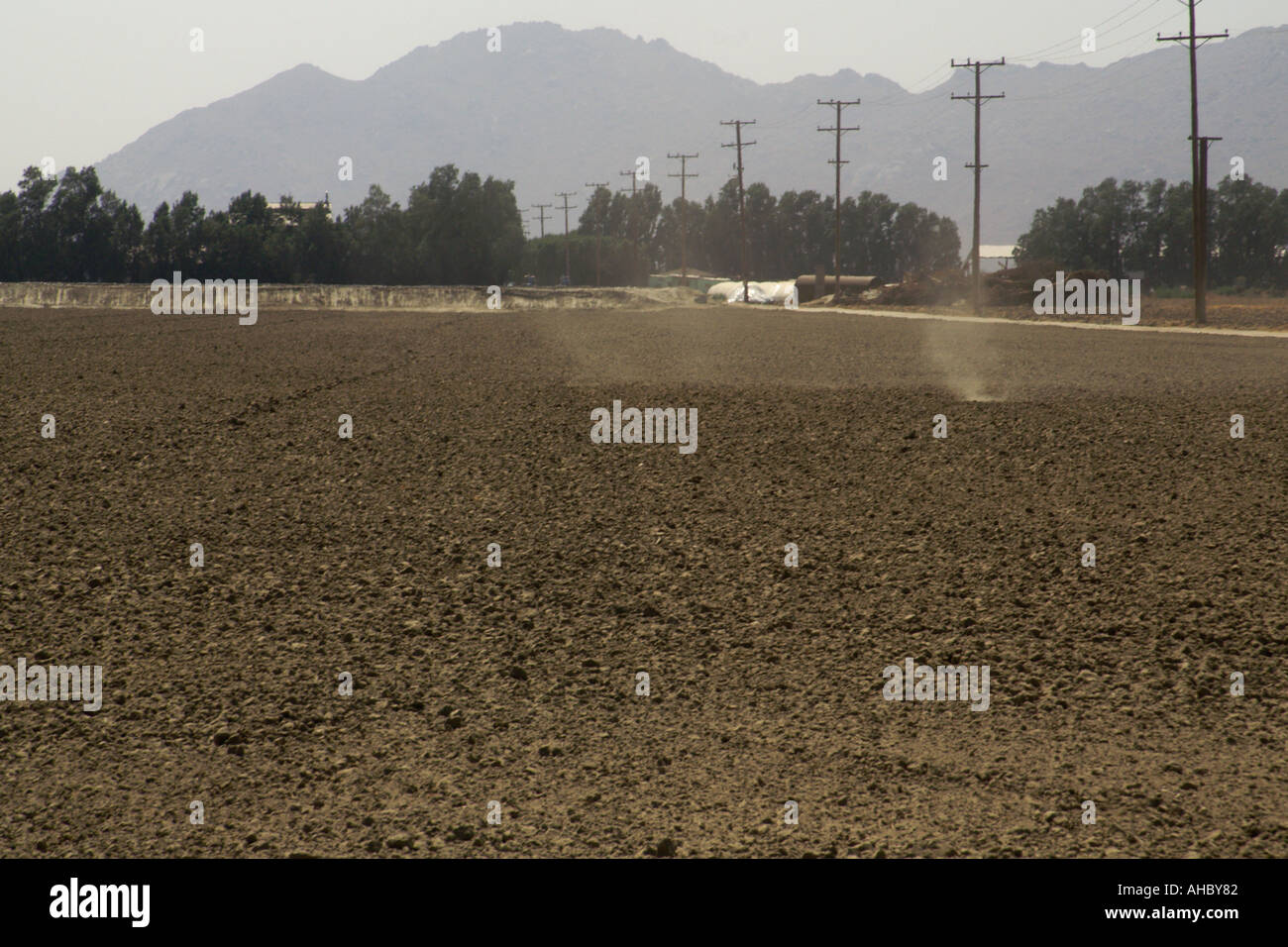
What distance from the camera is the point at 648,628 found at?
775 centimetres

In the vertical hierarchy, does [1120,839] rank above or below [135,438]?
below

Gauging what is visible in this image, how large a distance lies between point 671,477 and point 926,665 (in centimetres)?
541

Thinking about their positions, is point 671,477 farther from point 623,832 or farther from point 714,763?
point 623,832

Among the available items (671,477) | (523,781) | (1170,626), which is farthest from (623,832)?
(671,477)

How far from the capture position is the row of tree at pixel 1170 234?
311 ft

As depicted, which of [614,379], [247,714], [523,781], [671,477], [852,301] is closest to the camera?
[523,781]

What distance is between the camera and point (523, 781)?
18.3 ft

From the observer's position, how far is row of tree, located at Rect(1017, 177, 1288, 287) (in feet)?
311
